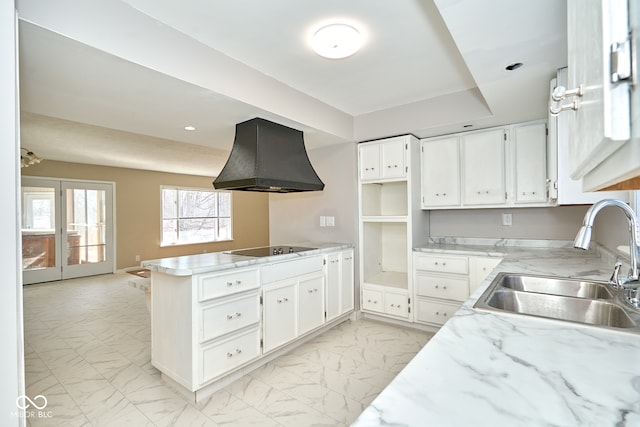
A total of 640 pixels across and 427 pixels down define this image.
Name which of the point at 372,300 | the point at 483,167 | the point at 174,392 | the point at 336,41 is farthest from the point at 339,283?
the point at 336,41

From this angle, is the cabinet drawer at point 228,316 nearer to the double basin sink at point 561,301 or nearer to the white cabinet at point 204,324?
the white cabinet at point 204,324

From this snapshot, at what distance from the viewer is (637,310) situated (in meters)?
1.08

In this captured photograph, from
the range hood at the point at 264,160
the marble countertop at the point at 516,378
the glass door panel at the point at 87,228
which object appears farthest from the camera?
the glass door panel at the point at 87,228

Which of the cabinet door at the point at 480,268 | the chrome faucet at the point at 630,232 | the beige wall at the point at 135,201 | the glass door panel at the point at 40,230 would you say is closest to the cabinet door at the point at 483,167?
the cabinet door at the point at 480,268

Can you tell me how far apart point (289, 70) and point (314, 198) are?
174 centimetres

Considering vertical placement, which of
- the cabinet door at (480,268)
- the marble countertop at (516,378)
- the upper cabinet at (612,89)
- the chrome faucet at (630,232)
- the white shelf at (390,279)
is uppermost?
the upper cabinet at (612,89)

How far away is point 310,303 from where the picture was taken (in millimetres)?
2984

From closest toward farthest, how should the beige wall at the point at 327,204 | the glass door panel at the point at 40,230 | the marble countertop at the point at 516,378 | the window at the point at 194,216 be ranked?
the marble countertop at the point at 516,378 < the beige wall at the point at 327,204 < the glass door panel at the point at 40,230 < the window at the point at 194,216

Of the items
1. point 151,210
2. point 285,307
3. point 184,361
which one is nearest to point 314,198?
point 285,307

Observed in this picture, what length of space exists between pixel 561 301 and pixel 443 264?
176cm

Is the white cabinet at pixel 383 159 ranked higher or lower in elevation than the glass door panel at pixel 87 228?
higher

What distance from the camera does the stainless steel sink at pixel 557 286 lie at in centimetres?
149

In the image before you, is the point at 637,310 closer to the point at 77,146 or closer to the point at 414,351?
the point at 414,351

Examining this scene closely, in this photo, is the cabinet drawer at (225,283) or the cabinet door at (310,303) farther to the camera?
the cabinet door at (310,303)
